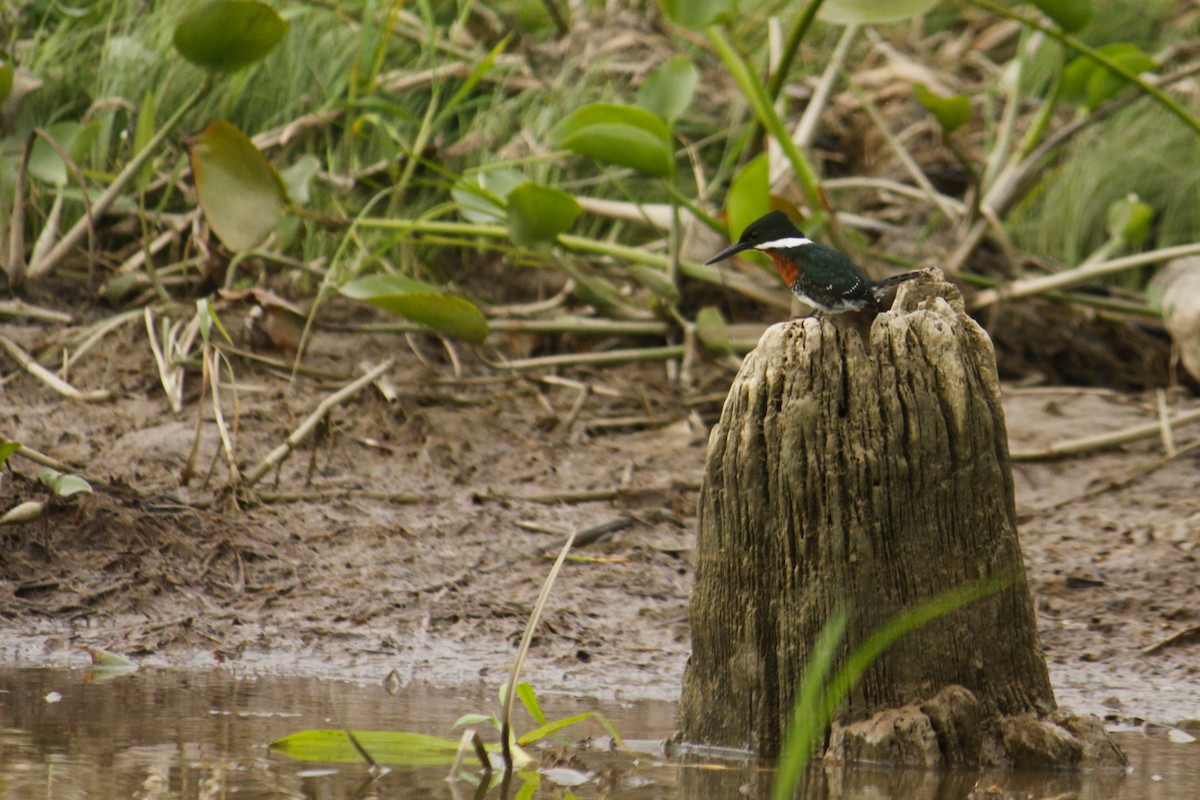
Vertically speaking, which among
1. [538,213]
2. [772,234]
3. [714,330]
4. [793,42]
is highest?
[793,42]

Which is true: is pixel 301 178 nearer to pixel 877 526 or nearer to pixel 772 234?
pixel 772 234

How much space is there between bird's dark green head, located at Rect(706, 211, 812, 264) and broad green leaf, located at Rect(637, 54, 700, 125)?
1.85m

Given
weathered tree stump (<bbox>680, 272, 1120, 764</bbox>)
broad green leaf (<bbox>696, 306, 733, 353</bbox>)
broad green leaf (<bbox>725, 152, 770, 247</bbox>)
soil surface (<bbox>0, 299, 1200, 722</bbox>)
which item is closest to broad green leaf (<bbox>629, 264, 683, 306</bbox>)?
broad green leaf (<bbox>696, 306, 733, 353</bbox>)

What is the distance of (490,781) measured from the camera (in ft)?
9.40

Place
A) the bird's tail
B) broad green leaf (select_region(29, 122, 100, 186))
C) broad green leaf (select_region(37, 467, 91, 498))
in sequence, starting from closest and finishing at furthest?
the bird's tail, broad green leaf (select_region(37, 467, 91, 498)), broad green leaf (select_region(29, 122, 100, 186))

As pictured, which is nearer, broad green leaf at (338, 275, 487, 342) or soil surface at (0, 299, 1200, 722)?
soil surface at (0, 299, 1200, 722)

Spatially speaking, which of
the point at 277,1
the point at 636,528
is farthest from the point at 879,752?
the point at 277,1

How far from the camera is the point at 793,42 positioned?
5.14 metres

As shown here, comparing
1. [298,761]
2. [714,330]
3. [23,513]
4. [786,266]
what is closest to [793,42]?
[714,330]

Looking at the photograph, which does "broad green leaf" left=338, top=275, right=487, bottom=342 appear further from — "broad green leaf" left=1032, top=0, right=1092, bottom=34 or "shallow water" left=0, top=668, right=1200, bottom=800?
"broad green leaf" left=1032, top=0, right=1092, bottom=34

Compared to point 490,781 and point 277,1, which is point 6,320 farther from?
point 490,781

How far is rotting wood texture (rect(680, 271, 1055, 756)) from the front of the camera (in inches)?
118

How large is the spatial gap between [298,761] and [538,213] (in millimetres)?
2704

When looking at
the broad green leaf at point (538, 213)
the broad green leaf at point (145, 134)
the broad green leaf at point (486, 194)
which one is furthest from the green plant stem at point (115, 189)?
the broad green leaf at point (538, 213)
